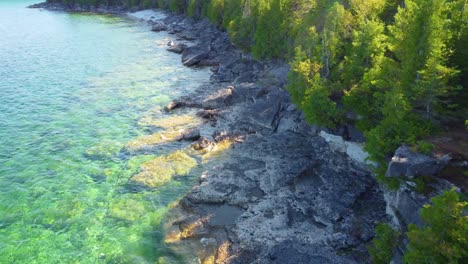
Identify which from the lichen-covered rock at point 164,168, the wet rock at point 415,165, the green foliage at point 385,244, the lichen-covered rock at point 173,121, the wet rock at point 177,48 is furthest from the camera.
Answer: the wet rock at point 177,48

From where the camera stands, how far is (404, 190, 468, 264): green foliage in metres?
18.8

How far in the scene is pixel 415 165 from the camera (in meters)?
28.2

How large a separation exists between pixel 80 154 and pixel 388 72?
38.4 metres

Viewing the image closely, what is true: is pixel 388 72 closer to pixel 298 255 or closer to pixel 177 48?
pixel 298 255

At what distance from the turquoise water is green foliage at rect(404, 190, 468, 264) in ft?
62.9

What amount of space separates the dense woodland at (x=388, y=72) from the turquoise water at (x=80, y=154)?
2053cm

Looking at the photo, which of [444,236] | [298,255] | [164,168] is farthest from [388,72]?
[164,168]

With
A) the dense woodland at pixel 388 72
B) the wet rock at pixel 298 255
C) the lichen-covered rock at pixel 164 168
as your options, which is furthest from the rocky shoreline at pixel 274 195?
the dense woodland at pixel 388 72

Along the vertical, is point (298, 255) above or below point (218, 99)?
above

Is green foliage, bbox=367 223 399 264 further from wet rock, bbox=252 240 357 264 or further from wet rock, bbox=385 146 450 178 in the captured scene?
wet rock, bbox=385 146 450 178

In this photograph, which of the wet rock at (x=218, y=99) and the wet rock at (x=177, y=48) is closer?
the wet rock at (x=218, y=99)

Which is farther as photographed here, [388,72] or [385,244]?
[388,72]

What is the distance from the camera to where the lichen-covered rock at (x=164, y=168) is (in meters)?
40.5

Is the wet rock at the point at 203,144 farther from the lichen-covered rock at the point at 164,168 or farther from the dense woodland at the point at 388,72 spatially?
the dense woodland at the point at 388,72
